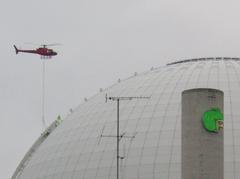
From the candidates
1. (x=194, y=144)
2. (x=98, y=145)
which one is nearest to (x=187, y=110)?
(x=194, y=144)

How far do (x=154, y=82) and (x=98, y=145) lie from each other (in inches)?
395

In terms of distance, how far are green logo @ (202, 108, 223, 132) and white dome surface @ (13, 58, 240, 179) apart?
5286 mm

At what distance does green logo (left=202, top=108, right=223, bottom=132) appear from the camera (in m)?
82.1

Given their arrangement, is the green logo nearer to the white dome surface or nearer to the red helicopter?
the white dome surface

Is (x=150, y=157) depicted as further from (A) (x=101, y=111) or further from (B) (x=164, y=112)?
(A) (x=101, y=111)

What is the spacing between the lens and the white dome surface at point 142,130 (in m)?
92.4

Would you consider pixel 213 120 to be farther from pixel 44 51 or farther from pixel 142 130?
pixel 44 51

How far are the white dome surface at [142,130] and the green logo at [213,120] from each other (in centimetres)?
529

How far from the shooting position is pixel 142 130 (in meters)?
96.5

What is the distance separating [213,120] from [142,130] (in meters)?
15.0

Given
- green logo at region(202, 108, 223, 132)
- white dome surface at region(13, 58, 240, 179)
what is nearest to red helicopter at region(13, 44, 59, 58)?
white dome surface at region(13, 58, 240, 179)

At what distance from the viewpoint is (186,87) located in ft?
327

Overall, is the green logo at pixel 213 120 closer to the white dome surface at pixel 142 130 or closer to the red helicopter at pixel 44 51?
the white dome surface at pixel 142 130

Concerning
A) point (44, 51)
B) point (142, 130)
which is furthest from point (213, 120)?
point (44, 51)
